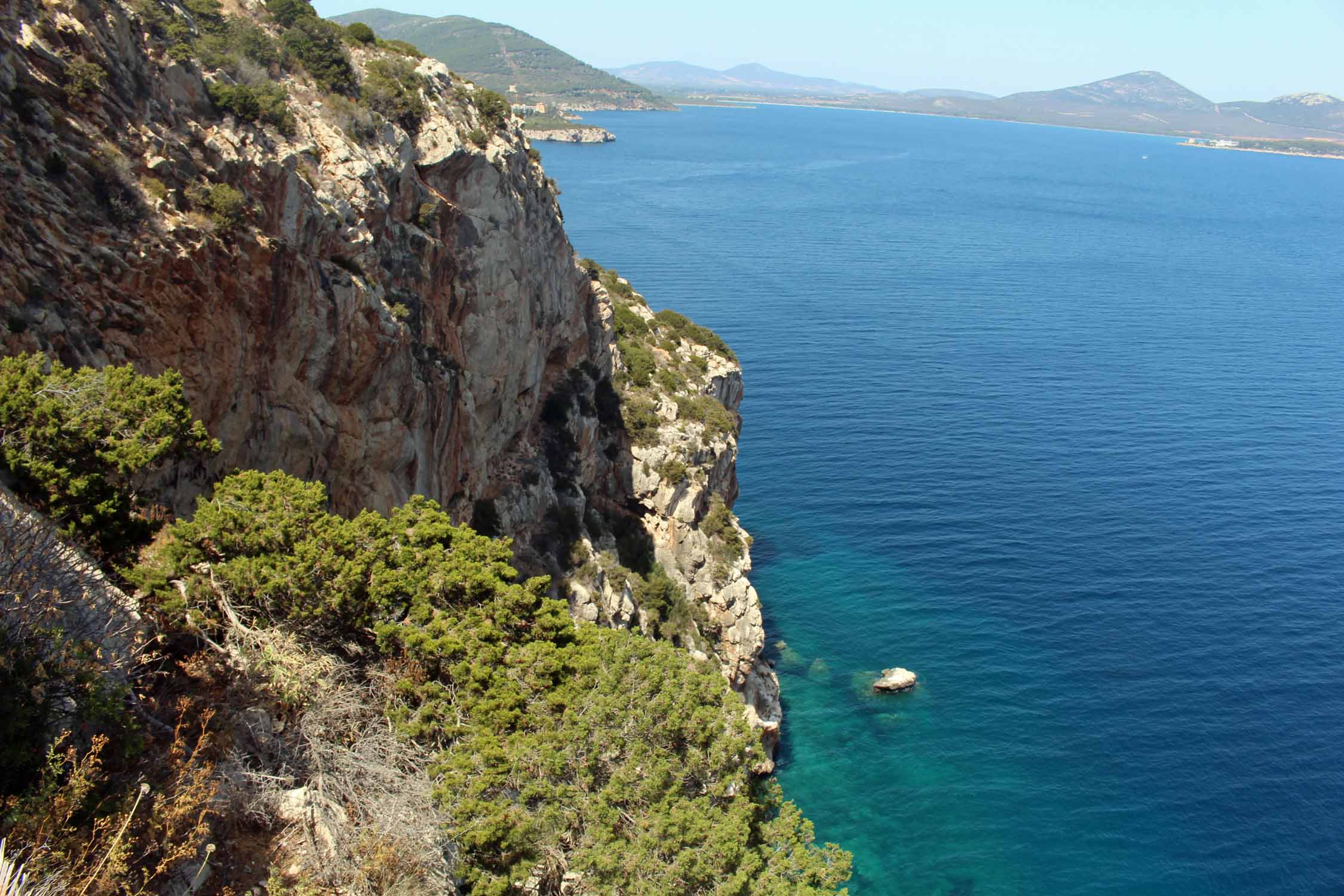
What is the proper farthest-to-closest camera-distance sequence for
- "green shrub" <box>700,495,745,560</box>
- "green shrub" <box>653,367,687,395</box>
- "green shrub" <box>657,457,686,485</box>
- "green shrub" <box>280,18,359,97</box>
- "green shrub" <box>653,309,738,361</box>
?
"green shrub" <box>653,309,738,361</box>, "green shrub" <box>653,367,687,395</box>, "green shrub" <box>700,495,745,560</box>, "green shrub" <box>657,457,686,485</box>, "green shrub" <box>280,18,359,97</box>

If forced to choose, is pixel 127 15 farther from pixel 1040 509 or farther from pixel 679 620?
pixel 1040 509

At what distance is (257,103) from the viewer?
25.2m

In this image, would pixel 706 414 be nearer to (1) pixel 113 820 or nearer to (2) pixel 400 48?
(2) pixel 400 48

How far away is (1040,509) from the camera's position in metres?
60.6

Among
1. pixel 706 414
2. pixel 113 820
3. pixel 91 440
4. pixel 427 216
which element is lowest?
pixel 706 414

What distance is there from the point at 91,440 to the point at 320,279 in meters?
9.61

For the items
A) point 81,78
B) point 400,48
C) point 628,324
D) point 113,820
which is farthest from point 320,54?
point 628,324

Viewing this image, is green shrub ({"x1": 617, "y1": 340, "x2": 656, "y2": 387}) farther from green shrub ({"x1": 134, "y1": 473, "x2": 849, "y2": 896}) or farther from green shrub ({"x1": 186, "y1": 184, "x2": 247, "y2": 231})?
green shrub ({"x1": 134, "y1": 473, "x2": 849, "y2": 896})

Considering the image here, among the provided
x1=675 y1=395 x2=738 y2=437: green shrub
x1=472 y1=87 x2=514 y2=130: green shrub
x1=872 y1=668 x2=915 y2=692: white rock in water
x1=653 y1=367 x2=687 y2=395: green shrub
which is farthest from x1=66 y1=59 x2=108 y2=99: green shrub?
x1=872 y1=668 x2=915 y2=692: white rock in water

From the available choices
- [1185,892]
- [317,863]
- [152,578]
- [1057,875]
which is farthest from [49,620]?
[1185,892]

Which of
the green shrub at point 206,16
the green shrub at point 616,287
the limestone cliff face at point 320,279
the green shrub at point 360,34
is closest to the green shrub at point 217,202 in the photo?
the limestone cliff face at point 320,279

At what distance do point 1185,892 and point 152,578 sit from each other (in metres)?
36.8

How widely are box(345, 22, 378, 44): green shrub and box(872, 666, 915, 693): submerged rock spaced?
35721 mm

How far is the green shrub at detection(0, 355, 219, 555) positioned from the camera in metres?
16.4
